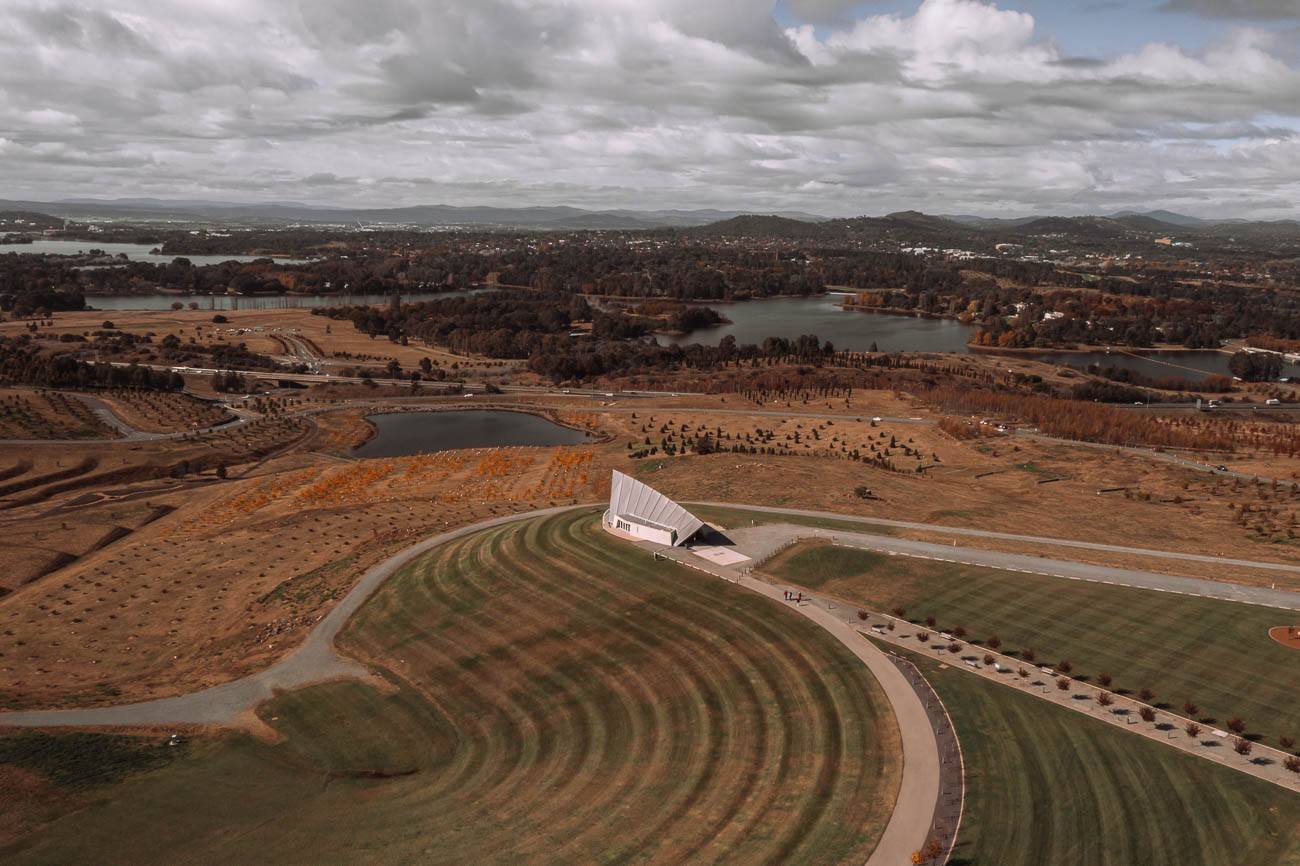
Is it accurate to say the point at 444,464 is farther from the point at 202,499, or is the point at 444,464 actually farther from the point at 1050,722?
the point at 1050,722

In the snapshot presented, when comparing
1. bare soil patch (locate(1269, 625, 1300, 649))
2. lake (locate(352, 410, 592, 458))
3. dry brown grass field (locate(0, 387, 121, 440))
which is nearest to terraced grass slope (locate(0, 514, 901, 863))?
bare soil patch (locate(1269, 625, 1300, 649))

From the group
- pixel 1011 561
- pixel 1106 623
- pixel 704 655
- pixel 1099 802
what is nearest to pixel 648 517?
pixel 704 655

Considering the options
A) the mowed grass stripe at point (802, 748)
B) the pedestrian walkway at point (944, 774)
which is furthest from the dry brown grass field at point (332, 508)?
the pedestrian walkway at point (944, 774)

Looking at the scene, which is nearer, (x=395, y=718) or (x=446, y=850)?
(x=446, y=850)

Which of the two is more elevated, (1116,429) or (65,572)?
(1116,429)

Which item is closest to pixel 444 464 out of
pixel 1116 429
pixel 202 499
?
pixel 202 499

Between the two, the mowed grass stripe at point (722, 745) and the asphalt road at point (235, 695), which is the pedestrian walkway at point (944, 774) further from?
the asphalt road at point (235, 695)

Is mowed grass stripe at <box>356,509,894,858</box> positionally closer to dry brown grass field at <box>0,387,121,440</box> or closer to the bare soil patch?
the bare soil patch
